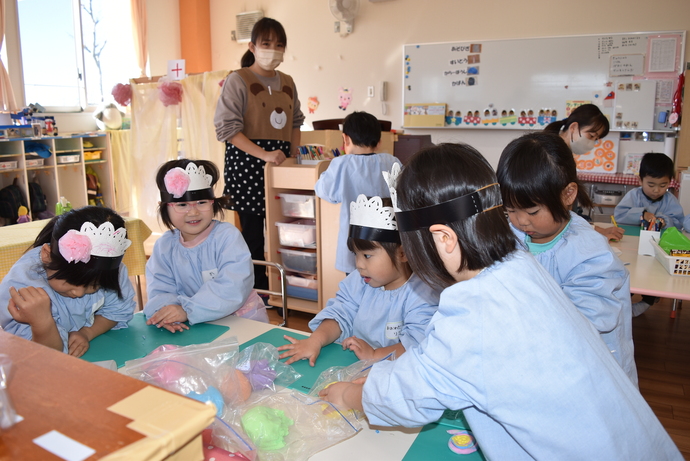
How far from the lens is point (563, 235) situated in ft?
4.53

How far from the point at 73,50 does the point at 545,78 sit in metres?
5.28

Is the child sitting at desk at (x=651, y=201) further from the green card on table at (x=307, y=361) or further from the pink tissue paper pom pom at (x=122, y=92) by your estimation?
the pink tissue paper pom pom at (x=122, y=92)

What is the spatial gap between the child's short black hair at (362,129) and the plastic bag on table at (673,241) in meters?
1.49

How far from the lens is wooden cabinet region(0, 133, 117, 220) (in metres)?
4.72

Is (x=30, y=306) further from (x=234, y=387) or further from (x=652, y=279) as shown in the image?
(x=652, y=279)

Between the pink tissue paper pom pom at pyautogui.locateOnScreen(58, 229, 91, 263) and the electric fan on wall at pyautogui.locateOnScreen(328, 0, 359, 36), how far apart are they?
202 inches

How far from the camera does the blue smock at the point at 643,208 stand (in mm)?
3138

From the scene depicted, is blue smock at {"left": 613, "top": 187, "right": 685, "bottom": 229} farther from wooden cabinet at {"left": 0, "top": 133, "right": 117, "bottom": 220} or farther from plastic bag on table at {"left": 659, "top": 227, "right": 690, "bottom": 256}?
wooden cabinet at {"left": 0, "top": 133, "right": 117, "bottom": 220}

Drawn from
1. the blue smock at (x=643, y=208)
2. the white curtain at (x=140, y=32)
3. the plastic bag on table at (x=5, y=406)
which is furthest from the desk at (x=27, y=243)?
the white curtain at (x=140, y=32)

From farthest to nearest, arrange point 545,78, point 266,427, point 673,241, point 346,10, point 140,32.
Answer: point 140,32 → point 346,10 → point 545,78 → point 673,241 → point 266,427

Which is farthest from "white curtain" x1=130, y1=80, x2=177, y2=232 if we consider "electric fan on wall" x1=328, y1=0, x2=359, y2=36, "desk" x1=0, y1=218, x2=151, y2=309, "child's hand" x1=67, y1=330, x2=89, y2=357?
"child's hand" x1=67, y1=330, x2=89, y2=357

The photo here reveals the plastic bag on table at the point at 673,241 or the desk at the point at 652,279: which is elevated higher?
the plastic bag on table at the point at 673,241

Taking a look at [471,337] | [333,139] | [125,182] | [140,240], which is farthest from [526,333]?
[125,182]

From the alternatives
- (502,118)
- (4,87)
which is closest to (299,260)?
(502,118)
